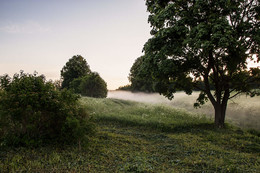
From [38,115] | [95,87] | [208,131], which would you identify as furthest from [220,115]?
[95,87]

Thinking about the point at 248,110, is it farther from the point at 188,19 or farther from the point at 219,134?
the point at 188,19

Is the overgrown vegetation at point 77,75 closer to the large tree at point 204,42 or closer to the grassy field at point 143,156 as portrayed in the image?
the large tree at point 204,42

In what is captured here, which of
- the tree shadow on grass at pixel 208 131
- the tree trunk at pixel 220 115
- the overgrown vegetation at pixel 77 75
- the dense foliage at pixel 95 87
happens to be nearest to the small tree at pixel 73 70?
the overgrown vegetation at pixel 77 75

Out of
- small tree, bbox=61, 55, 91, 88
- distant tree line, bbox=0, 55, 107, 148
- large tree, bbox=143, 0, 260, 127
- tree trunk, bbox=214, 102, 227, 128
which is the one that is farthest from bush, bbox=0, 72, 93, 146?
small tree, bbox=61, 55, 91, 88

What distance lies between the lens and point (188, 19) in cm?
1352

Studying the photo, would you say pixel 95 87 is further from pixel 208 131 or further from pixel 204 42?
pixel 204 42

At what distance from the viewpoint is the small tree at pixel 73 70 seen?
57.8 meters

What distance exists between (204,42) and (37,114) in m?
10.2

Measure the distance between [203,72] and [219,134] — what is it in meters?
5.32

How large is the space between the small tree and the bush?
165 ft

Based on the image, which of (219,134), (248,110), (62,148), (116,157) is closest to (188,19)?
(219,134)

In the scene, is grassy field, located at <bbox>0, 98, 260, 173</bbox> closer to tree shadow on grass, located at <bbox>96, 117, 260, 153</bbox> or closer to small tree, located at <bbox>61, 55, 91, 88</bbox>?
tree shadow on grass, located at <bbox>96, 117, 260, 153</bbox>

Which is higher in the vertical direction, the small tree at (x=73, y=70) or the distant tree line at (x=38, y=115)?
the small tree at (x=73, y=70)

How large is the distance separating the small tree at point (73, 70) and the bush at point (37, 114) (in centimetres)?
5021
